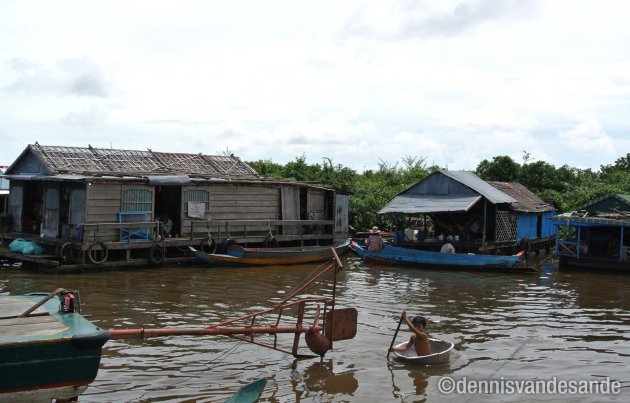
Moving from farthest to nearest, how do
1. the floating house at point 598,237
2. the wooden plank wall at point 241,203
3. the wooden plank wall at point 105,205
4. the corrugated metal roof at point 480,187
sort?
the corrugated metal roof at point 480,187 < the wooden plank wall at point 241,203 < the floating house at point 598,237 < the wooden plank wall at point 105,205

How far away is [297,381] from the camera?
852 cm

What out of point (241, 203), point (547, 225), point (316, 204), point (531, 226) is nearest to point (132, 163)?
point (241, 203)

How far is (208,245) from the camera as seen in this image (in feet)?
67.8

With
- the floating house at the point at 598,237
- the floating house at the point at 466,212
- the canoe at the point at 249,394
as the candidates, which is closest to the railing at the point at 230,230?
the floating house at the point at 466,212

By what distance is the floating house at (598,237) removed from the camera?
20297 millimetres

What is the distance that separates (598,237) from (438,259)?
710cm

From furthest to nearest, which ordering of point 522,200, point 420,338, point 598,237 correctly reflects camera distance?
1. point 522,200
2. point 598,237
3. point 420,338

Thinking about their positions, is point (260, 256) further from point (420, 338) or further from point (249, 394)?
point (249, 394)

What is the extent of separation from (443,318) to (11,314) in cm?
883

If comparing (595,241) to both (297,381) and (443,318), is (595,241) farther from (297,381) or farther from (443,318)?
(297,381)

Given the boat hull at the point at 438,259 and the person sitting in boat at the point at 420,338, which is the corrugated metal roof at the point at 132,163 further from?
the person sitting in boat at the point at 420,338

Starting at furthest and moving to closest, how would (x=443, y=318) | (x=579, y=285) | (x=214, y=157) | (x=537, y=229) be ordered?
1. (x=537, y=229)
2. (x=214, y=157)
3. (x=579, y=285)
4. (x=443, y=318)

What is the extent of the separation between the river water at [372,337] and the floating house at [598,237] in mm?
1909

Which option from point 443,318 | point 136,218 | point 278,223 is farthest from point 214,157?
point 443,318
